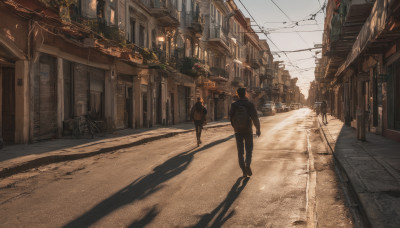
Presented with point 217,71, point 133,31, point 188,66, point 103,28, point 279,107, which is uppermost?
point 133,31

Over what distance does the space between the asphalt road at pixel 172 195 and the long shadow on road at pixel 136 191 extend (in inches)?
0.5

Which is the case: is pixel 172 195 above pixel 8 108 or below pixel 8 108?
below

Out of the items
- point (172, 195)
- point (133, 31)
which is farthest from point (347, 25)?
point (172, 195)

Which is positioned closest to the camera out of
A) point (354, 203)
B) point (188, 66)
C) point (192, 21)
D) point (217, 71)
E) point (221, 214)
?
point (221, 214)

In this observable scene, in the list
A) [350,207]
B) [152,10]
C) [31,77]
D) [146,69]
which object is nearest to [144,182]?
[350,207]

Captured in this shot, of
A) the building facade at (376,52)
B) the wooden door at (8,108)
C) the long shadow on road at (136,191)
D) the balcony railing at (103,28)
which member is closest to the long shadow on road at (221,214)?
the long shadow on road at (136,191)

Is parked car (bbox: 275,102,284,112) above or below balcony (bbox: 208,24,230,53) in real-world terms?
below

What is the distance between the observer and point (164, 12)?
22.6m

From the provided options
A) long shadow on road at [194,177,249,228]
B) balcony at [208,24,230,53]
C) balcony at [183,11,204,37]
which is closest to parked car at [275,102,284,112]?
balcony at [208,24,230,53]

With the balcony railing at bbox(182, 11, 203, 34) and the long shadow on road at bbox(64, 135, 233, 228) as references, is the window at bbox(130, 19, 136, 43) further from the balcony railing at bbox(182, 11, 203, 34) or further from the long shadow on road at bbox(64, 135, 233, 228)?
the long shadow on road at bbox(64, 135, 233, 228)

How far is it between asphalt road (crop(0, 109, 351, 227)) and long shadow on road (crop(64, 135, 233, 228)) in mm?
12

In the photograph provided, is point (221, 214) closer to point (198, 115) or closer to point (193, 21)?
point (198, 115)

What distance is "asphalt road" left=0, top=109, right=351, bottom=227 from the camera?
13.5 ft

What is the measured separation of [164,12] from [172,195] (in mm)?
19098
